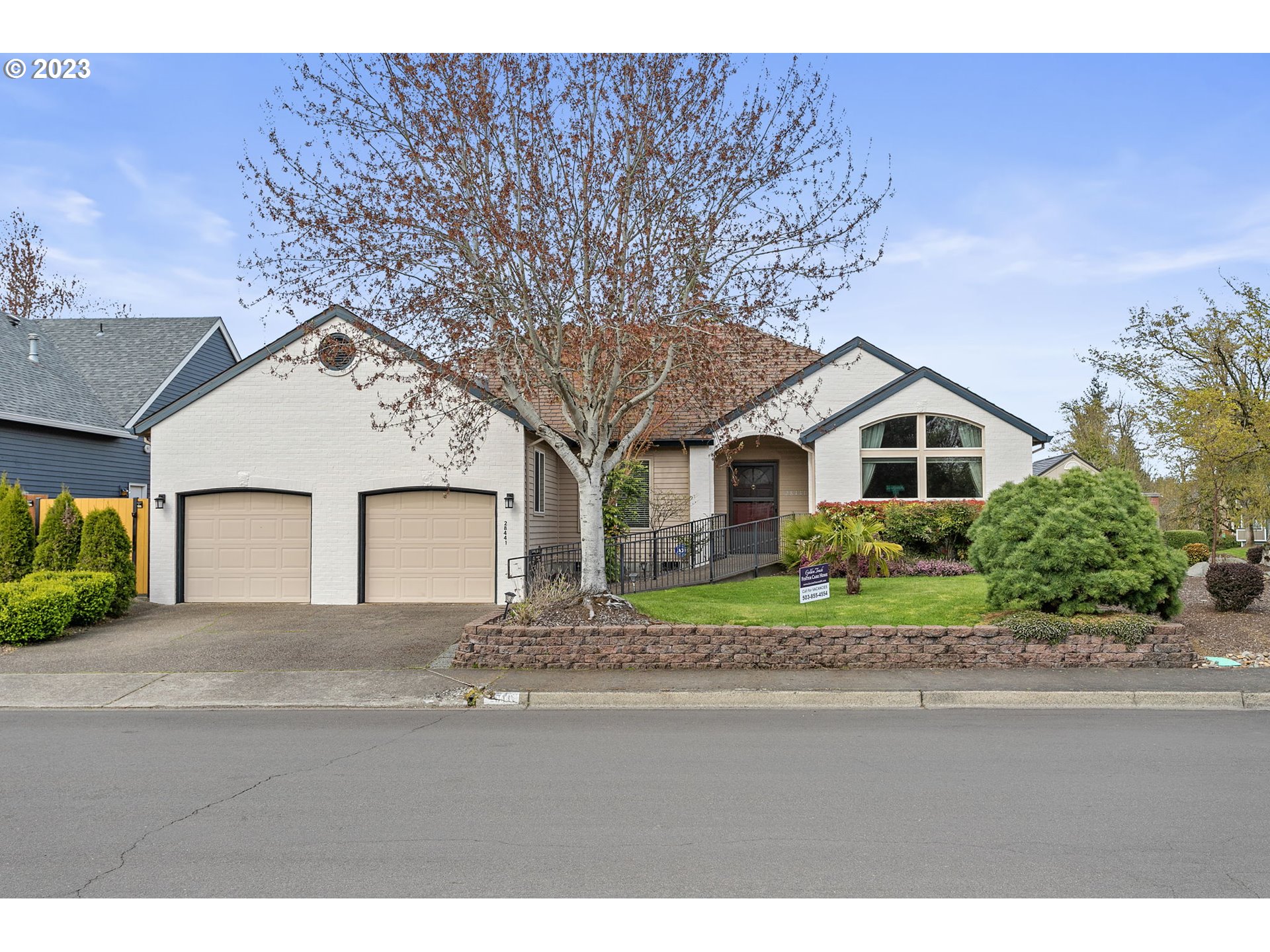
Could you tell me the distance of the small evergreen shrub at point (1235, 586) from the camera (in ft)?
43.6

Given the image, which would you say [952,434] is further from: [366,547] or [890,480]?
[366,547]

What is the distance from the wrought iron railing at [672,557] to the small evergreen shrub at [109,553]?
21.1 ft

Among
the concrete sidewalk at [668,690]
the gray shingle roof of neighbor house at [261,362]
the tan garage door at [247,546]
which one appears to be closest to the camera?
the concrete sidewalk at [668,690]

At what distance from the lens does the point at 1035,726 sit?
838 cm

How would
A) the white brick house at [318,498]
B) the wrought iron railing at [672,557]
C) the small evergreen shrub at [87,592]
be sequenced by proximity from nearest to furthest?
the small evergreen shrub at [87,592] → the wrought iron railing at [672,557] → the white brick house at [318,498]

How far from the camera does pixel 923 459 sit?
66.9 ft

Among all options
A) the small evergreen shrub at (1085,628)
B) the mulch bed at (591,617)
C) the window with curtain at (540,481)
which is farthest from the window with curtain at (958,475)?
the mulch bed at (591,617)

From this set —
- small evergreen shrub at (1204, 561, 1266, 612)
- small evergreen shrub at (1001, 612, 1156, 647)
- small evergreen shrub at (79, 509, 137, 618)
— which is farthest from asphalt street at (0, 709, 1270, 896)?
small evergreen shrub at (79, 509, 137, 618)

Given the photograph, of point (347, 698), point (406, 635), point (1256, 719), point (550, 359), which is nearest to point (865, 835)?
point (1256, 719)

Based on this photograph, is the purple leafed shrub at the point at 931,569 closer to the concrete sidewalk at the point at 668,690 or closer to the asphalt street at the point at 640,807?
the concrete sidewalk at the point at 668,690

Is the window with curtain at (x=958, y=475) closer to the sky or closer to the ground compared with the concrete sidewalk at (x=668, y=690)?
closer to the sky

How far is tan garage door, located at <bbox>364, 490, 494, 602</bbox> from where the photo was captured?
16.9m

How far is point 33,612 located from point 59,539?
297cm

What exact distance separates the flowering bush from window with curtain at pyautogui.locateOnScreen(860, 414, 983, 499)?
2.82ft
